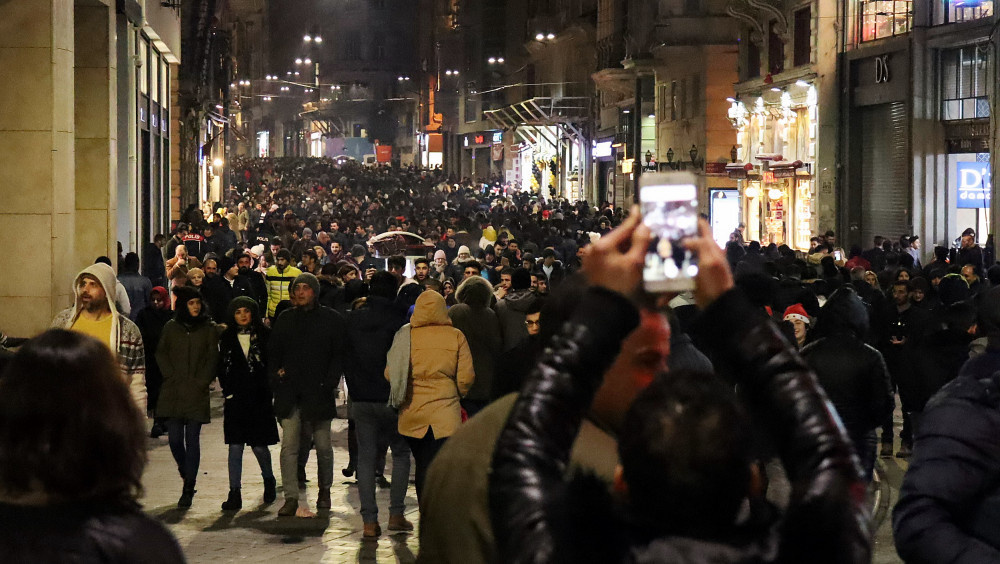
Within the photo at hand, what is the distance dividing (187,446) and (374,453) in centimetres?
163

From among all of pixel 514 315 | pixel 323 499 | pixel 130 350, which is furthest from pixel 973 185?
pixel 130 350

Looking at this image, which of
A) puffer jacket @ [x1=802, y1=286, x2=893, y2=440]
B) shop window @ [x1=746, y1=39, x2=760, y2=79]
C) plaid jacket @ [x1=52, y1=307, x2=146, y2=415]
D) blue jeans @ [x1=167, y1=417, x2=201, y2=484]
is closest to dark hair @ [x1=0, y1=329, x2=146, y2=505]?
puffer jacket @ [x1=802, y1=286, x2=893, y2=440]

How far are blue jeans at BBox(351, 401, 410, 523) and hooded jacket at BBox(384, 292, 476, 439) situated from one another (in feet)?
1.38

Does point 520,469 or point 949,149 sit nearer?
point 520,469

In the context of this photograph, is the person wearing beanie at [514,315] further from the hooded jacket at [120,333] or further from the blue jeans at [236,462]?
the hooded jacket at [120,333]

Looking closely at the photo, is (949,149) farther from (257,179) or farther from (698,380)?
(257,179)

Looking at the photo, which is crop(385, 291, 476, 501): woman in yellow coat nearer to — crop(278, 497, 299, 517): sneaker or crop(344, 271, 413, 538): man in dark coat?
crop(344, 271, 413, 538): man in dark coat

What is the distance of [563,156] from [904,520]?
59.7 meters

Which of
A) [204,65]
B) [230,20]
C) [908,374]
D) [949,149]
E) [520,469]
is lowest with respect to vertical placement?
[908,374]

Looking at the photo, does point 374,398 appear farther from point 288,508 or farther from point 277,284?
point 277,284

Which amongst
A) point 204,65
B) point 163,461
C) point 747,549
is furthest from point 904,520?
point 204,65

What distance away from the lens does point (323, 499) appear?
10.0m

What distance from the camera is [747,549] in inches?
84.2

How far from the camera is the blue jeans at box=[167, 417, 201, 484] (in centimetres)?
1007
